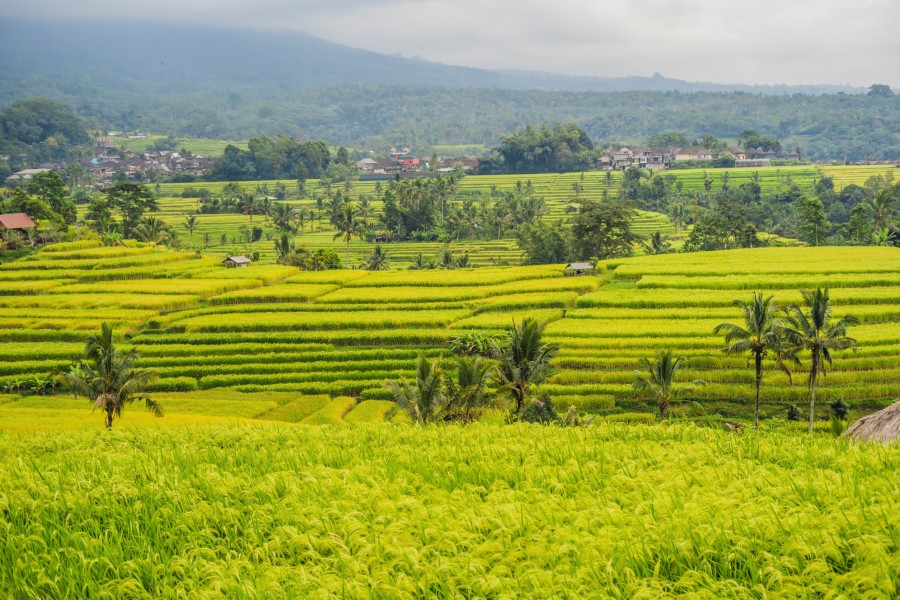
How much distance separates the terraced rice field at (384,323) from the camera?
33188mm

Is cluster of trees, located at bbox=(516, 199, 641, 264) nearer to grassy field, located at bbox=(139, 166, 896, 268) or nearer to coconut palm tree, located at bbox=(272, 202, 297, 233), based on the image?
grassy field, located at bbox=(139, 166, 896, 268)

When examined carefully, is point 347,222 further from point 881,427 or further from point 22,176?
point 22,176

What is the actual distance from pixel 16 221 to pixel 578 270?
52.1 metres

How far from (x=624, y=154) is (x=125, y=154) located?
121560mm

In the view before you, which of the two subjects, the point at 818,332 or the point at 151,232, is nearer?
the point at 818,332

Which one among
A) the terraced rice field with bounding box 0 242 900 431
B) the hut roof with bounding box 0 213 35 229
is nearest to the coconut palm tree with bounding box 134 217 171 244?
the hut roof with bounding box 0 213 35 229

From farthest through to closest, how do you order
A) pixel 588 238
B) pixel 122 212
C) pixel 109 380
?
pixel 122 212 < pixel 588 238 < pixel 109 380

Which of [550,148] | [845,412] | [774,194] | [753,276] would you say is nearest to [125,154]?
[550,148]

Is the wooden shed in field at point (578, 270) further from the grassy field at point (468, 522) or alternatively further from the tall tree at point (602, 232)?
the grassy field at point (468, 522)

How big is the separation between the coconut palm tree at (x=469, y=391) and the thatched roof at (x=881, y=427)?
36.3 ft

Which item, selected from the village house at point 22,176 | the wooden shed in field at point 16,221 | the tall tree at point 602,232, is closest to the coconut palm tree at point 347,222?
the tall tree at point 602,232

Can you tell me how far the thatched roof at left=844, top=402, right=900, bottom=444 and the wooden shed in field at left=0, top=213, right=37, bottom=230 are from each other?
238 feet

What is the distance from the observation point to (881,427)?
17.2 m

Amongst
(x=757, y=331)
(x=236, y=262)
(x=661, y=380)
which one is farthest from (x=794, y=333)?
(x=236, y=262)
